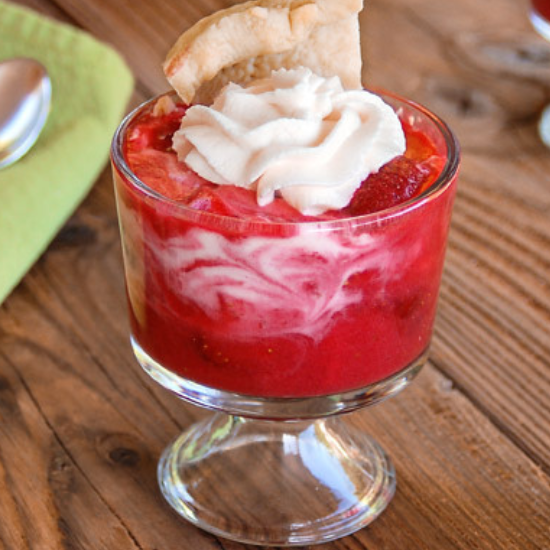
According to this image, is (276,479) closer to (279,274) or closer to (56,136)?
(279,274)

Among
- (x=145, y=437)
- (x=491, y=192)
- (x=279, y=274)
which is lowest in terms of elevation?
(x=491, y=192)

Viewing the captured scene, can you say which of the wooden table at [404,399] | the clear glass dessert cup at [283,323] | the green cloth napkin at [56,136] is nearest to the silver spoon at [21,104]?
the green cloth napkin at [56,136]

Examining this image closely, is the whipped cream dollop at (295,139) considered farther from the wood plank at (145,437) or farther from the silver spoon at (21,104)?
the silver spoon at (21,104)

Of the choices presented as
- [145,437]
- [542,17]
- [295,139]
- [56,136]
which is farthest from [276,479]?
[542,17]

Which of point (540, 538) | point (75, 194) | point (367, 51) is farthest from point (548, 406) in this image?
point (367, 51)

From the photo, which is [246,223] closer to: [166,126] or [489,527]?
[166,126]

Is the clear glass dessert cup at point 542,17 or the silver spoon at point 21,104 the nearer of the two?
the silver spoon at point 21,104
